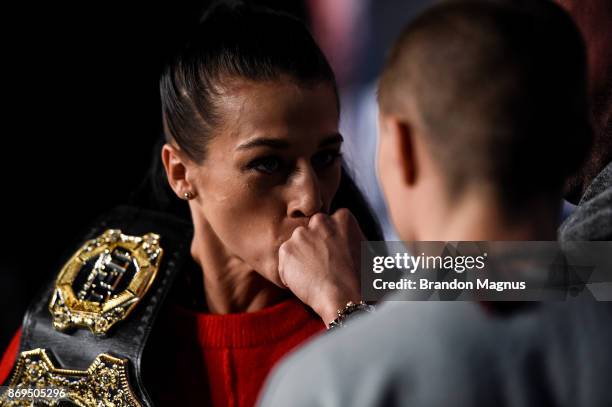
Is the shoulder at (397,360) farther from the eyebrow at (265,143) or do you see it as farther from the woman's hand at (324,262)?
the eyebrow at (265,143)

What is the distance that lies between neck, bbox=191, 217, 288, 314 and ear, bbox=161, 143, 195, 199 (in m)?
0.08

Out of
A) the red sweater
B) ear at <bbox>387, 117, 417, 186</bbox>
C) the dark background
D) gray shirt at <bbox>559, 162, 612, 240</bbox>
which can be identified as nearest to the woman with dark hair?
the red sweater

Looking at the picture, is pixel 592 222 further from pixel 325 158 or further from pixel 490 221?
pixel 325 158

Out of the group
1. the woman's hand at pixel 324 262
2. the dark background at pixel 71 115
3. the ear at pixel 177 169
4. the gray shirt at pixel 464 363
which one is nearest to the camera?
the gray shirt at pixel 464 363

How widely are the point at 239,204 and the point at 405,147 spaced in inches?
23.5

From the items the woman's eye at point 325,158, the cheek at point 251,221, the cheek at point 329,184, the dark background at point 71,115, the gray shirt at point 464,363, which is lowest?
the gray shirt at point 464,363

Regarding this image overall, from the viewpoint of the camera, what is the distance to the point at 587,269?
889 mm

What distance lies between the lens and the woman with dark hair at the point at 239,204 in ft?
4.24

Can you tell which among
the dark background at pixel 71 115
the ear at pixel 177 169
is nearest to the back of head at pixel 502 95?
the ear at pixel 177 169

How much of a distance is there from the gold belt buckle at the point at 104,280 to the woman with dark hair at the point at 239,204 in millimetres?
14

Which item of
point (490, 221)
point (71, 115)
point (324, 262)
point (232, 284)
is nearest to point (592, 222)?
point (490, 221)

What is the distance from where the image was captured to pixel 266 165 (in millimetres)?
1307

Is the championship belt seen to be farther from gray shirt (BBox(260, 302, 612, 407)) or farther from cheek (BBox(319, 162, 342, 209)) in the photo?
gray shirt (BBox(260, 302, 612, 407))

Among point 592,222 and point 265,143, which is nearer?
point 592,222
